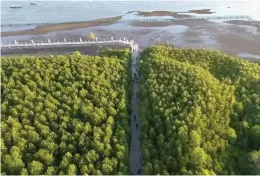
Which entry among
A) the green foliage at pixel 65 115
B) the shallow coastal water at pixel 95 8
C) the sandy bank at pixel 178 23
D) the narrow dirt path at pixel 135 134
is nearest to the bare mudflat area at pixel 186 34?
the sandy bank at pixel 178 23

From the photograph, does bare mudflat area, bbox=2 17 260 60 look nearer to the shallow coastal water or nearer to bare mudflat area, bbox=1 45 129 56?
the shallow coastal water

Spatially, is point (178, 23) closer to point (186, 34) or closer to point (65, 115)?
point (186, 34)

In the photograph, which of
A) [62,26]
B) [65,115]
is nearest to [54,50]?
[65,115]

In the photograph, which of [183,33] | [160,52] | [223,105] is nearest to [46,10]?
[183,33]

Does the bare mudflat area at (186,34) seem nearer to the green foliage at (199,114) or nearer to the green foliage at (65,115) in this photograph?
the green foliage at (199,114)

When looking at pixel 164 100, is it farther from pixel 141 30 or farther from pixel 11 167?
pixel 141 30

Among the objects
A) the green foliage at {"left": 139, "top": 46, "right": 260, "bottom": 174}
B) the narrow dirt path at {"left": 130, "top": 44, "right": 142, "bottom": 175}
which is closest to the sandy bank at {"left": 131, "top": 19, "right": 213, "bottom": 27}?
A: the green foliage at {"left": 139, "top": 46, "right": 260, "bottom": 174}
